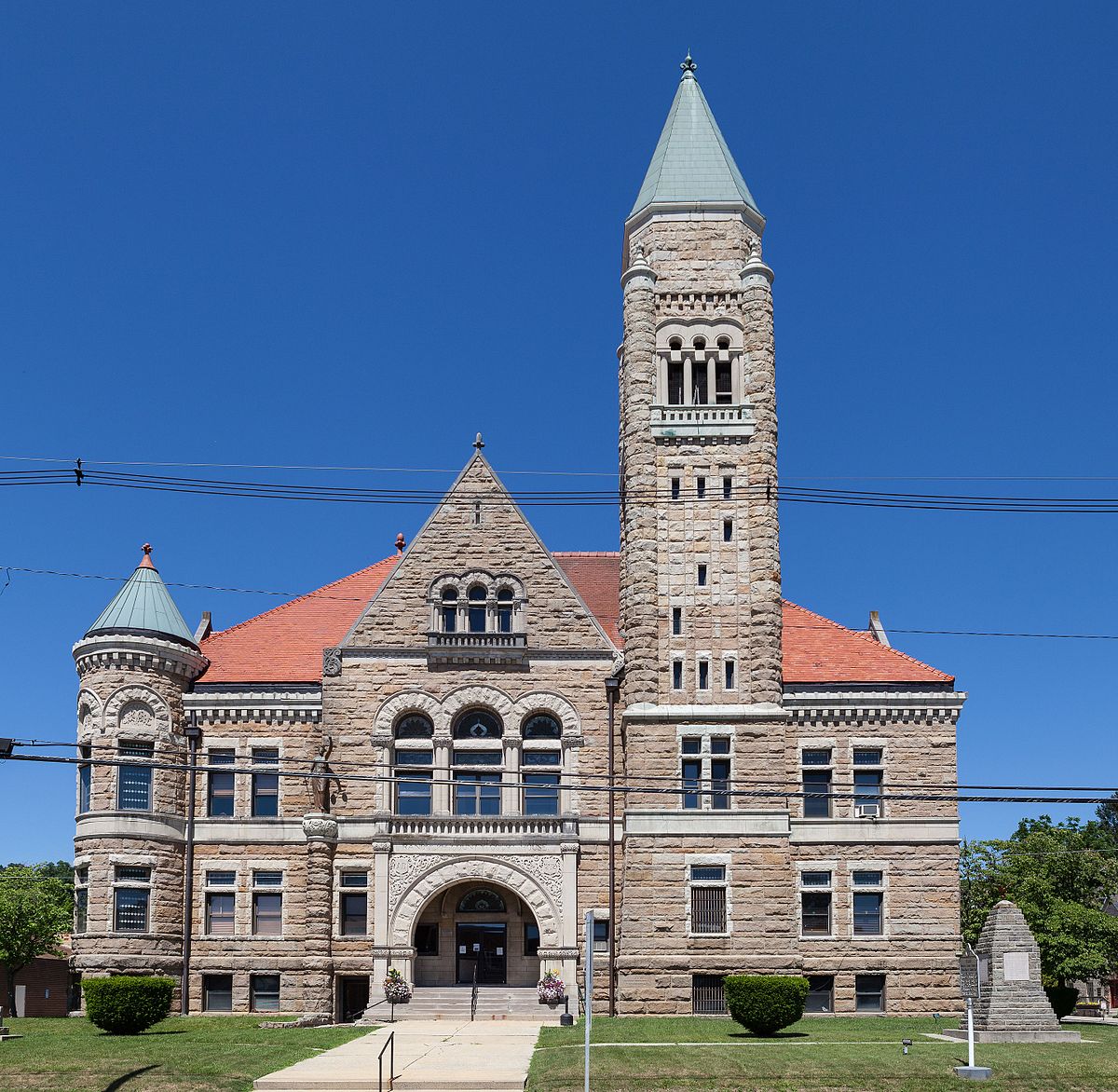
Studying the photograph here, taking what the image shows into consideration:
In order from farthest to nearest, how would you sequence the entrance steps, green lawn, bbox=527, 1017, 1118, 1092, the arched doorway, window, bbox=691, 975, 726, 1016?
the arched doorway < window, bbox=691, 975, 726, 1016 < the entrance steps < green lawn, bbox=527, 1017, 1118, 1092

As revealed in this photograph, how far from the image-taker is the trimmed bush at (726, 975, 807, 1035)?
3250 cm

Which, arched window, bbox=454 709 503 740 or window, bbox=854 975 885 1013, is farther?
arched window, bbox=454 709 503 740

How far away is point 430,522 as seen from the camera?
145 ft

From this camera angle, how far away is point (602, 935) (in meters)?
41.6

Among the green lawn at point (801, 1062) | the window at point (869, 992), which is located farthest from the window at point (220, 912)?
the window at point (869, 992)

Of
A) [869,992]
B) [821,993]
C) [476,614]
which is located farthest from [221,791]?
[869,992]

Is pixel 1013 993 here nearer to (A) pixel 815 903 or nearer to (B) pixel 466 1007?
(A) pixel 815 903

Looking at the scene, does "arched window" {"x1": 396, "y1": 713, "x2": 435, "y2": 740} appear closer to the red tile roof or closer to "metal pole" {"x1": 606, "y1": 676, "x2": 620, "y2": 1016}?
the red tile roof

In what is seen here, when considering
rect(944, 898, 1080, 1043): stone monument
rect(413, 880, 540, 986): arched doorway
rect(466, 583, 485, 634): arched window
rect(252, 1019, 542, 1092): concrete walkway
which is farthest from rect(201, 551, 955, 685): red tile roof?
rect(252, 1019, 542, 1092): concrete walkway

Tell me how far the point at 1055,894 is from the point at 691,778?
19.1 meters

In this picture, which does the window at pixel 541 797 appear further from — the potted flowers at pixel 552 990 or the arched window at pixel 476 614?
the potted flowers at pixel 552 990

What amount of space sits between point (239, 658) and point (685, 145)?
21.4 m

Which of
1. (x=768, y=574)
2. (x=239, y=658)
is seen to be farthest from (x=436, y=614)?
(x=768, y=574)

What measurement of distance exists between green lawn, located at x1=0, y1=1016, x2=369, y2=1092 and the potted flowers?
5986 mm
